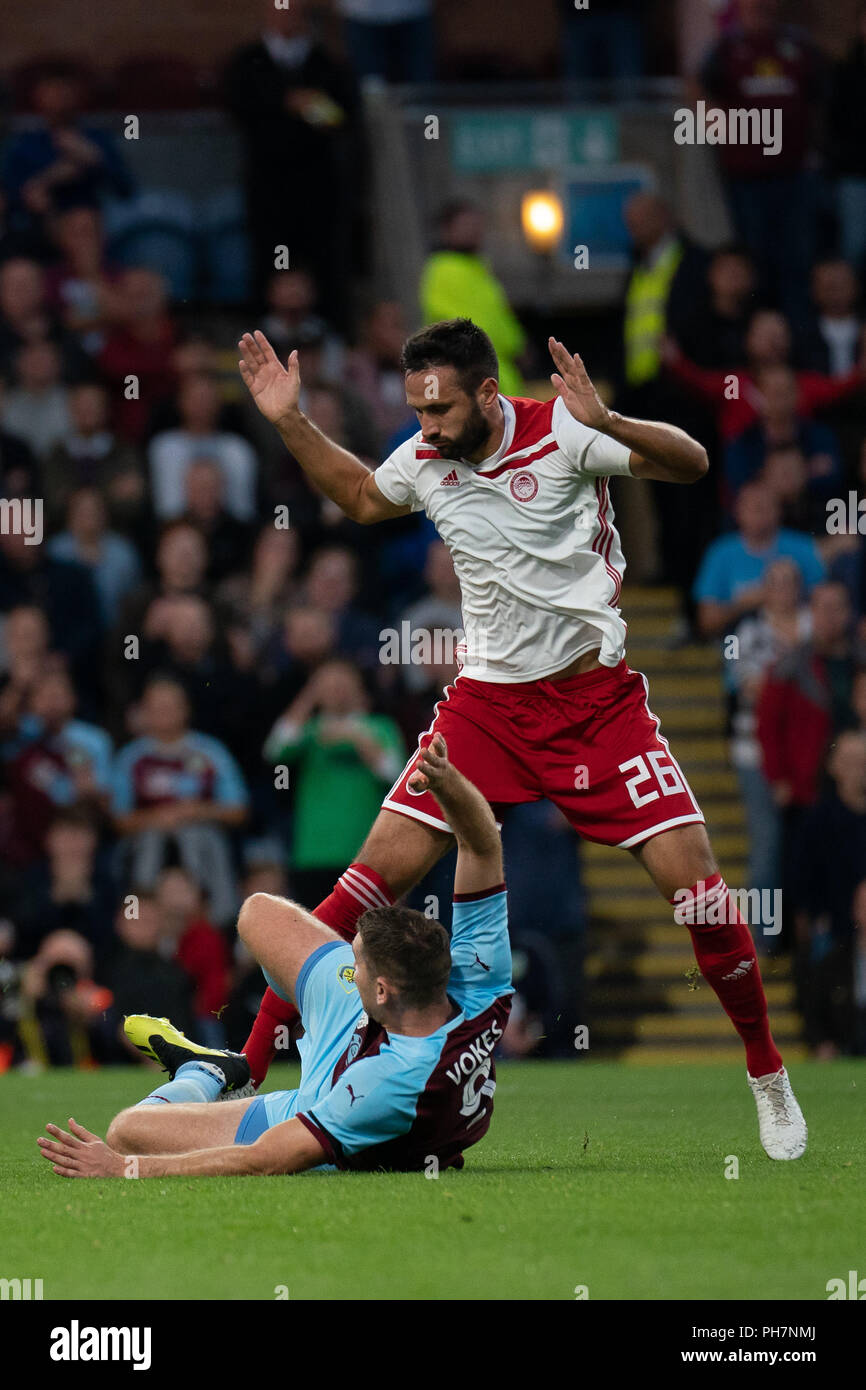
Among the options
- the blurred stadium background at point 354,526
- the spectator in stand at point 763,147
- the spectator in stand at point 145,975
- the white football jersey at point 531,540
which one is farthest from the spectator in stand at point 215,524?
the white football jersey at point 531,540

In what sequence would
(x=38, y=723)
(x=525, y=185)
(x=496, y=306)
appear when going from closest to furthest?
(x=38, y=723)
(x=496, y=306)
(x=525, y=185)

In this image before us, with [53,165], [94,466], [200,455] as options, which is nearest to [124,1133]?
[200,455]

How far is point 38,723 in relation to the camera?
13172 millimetres

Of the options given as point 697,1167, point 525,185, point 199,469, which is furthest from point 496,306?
point 697,1167

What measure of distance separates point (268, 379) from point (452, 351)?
0.71m

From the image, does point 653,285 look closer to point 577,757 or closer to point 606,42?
point 606,42

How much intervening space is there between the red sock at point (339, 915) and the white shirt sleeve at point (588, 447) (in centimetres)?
144

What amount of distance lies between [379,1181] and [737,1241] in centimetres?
132

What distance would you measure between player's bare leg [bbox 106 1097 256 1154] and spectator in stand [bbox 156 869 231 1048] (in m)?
5.27

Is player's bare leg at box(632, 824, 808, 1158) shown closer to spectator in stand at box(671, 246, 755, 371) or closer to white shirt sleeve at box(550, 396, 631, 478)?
white shirt sleeve at box(550, 396, 631, 478)

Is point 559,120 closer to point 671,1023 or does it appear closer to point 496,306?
point 496,306

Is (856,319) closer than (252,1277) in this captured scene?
No

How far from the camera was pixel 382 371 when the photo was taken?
1519 centimetres

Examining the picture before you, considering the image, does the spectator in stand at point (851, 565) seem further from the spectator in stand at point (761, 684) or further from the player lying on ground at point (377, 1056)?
the player lying on ground at point (377, 1056)
